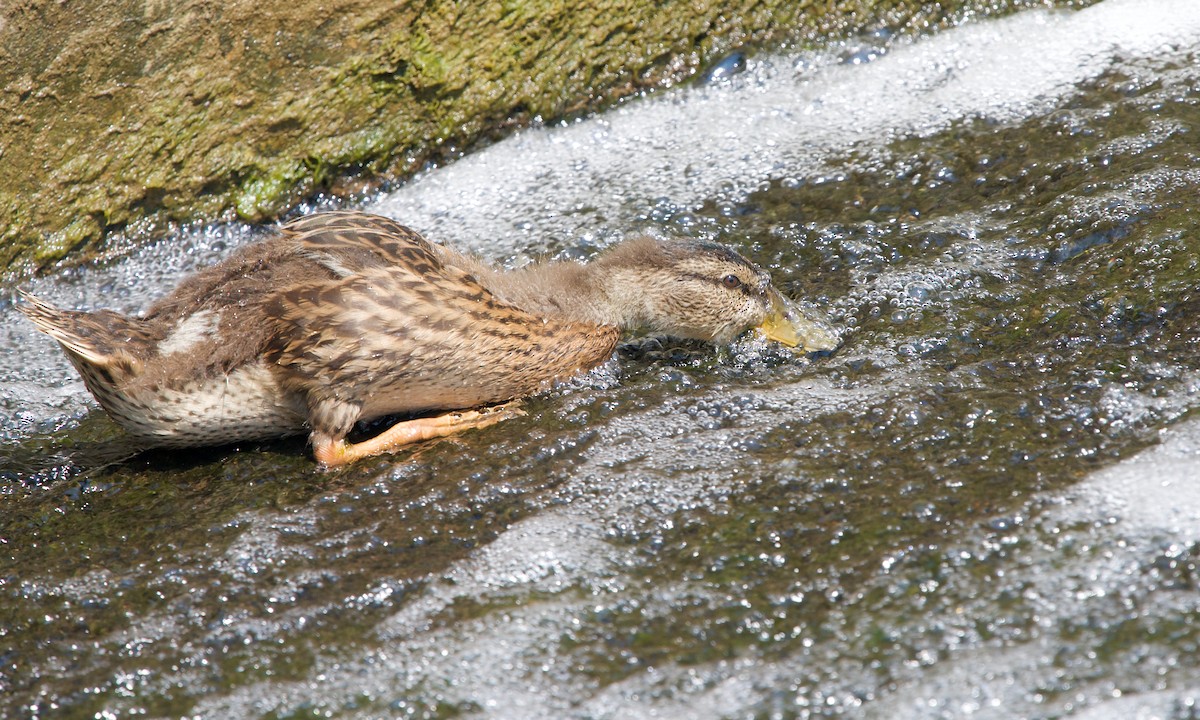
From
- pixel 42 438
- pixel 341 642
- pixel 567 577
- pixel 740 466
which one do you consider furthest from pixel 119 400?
pixel 740 466

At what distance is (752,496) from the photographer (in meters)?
3.93

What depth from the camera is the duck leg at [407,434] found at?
4496mm

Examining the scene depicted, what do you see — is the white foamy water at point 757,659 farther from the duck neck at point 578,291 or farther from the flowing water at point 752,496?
the duck neck at point 578,291

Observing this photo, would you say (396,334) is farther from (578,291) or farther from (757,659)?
(757,659)

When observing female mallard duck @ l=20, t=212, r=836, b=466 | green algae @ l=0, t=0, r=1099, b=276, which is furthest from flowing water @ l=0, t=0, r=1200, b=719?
green algae @ l=0, t=0, r=1099, b=276

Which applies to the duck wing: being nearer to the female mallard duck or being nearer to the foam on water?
the female mallard duck

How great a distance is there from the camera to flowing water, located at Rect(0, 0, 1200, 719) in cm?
326

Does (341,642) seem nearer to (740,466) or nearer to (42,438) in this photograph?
(740,466)

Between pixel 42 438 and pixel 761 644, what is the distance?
3185 mm

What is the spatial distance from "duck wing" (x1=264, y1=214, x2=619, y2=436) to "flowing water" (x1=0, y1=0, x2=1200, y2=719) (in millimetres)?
228

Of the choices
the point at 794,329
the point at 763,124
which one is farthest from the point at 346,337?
the point at 763,124

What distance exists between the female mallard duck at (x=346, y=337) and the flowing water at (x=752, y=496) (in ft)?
0.54

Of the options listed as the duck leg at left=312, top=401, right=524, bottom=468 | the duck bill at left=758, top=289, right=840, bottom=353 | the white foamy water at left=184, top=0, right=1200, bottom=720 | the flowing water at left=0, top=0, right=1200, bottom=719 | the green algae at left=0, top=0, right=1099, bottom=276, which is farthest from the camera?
the green algae at left=0, top=0, right=1099, bottom=276

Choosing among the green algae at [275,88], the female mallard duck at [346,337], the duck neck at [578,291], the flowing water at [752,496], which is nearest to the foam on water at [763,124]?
the flowing water at [752,496]
